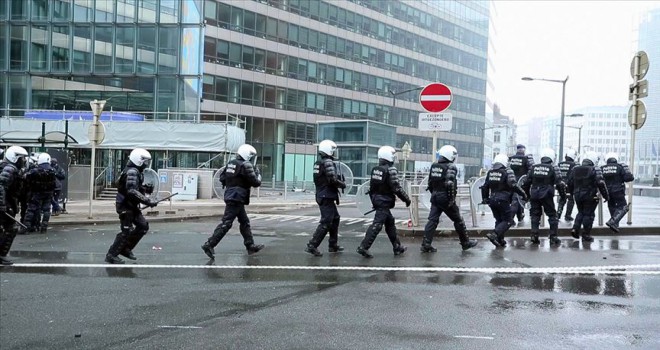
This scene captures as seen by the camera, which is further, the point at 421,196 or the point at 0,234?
the point at 421,196

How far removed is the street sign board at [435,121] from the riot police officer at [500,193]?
1.60m

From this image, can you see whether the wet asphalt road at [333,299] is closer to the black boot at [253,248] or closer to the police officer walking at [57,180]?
the black boot at [253,248]

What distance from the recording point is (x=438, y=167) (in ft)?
31.4

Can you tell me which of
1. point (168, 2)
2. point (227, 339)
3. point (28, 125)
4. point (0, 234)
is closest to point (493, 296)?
point (227, 339)

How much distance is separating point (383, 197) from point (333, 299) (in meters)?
3.30

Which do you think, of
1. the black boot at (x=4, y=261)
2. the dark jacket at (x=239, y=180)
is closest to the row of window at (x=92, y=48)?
the dark jacket at (x=239, y=180)

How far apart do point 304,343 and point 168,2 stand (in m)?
33.7

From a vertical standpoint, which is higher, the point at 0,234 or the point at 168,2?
the point at 168,2

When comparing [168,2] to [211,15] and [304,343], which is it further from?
[304,343]

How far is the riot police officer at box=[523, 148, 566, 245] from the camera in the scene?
10555mm

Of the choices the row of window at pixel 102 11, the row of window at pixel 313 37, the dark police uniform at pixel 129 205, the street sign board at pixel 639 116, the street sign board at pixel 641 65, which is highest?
the row of window at pixel 313 37

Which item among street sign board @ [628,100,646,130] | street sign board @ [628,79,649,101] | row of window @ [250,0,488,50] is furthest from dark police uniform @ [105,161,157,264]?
row of window @ [250,0,488,50]

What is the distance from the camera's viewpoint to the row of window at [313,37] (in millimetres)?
48625

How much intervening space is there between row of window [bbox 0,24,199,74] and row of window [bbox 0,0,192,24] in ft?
1.65
